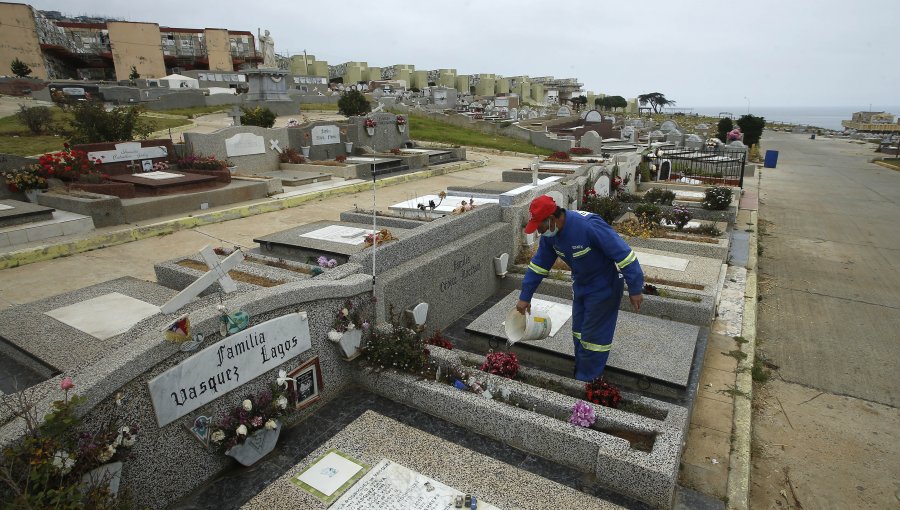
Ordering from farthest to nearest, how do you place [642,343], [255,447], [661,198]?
[661,198]
[642,343]
[255,447]

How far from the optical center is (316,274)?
5.44 meters

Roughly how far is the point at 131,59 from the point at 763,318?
7108 cm

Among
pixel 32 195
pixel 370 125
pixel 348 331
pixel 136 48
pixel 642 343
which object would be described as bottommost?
pixel 642 343

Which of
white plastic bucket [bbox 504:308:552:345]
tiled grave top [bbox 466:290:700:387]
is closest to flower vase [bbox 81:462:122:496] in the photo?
white plastic bucket [bbox 504:308:552:345]

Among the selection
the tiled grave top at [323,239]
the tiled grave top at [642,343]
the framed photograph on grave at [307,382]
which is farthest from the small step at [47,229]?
the tiled grave top at [642,343]

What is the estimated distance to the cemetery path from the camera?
448 cm

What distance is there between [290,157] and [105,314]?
43.5ft

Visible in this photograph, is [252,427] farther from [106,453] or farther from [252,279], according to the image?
[252,279]

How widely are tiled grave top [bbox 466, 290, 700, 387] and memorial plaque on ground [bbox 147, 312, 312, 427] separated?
2553 millimetres

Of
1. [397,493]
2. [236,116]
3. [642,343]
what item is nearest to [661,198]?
[642,343]

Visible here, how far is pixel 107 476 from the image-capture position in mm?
3016

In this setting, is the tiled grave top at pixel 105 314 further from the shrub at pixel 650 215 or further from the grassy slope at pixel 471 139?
the grassy slope at pixel 471 139

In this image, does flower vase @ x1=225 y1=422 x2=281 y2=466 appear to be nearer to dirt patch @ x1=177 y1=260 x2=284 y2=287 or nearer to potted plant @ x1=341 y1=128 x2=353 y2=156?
dirt patch @ x1=177 y1=260 x2=284 y2=287

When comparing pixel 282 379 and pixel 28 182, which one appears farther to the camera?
pixel 28 182
